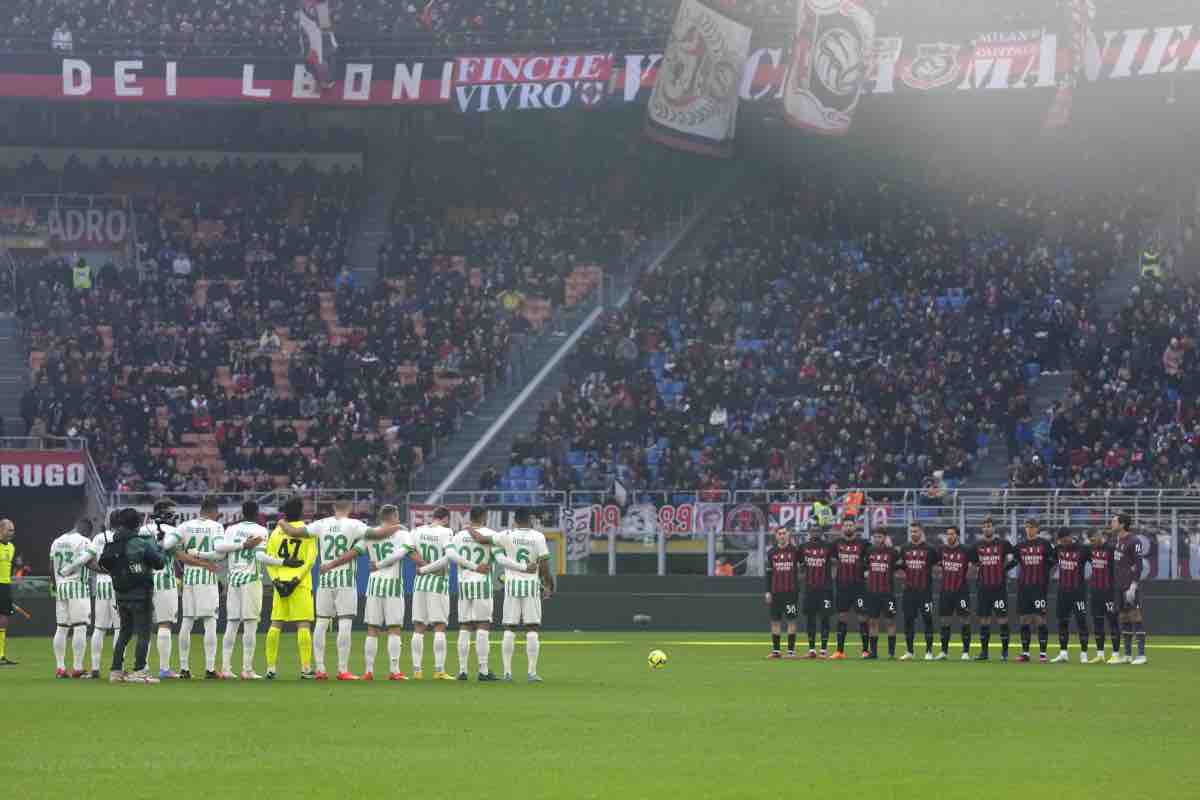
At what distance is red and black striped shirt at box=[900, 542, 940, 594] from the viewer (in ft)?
108

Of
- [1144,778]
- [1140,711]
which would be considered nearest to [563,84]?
[1140,711]

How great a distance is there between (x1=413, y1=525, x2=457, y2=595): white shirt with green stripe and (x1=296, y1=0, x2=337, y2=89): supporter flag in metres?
31.9

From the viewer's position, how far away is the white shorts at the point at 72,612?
27859mm

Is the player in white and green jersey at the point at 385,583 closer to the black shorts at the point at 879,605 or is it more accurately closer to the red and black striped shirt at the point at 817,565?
the red and black striped shirt at the point at 817,565

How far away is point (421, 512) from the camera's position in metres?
44.5

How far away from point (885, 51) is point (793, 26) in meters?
3.32

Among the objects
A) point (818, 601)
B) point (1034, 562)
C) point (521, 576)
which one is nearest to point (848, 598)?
point (818, 601)

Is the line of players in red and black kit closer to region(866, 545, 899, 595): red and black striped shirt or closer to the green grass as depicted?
region(866, 545, 899, 595): red and black striped shirt

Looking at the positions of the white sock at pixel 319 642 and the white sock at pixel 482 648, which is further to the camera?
the white sock at pixel 319 642

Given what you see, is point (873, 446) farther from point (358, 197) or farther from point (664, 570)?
point (358, 197)

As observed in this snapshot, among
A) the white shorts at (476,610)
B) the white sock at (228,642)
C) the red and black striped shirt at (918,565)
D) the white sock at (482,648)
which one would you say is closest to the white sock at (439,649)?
the white shorts at (476,610)

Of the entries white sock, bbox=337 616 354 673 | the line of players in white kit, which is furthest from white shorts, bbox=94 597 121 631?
white sock, bbox=337 616 354 673

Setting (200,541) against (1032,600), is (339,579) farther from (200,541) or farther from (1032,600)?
(1032,600)

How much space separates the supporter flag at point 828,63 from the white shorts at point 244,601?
30.2 m
